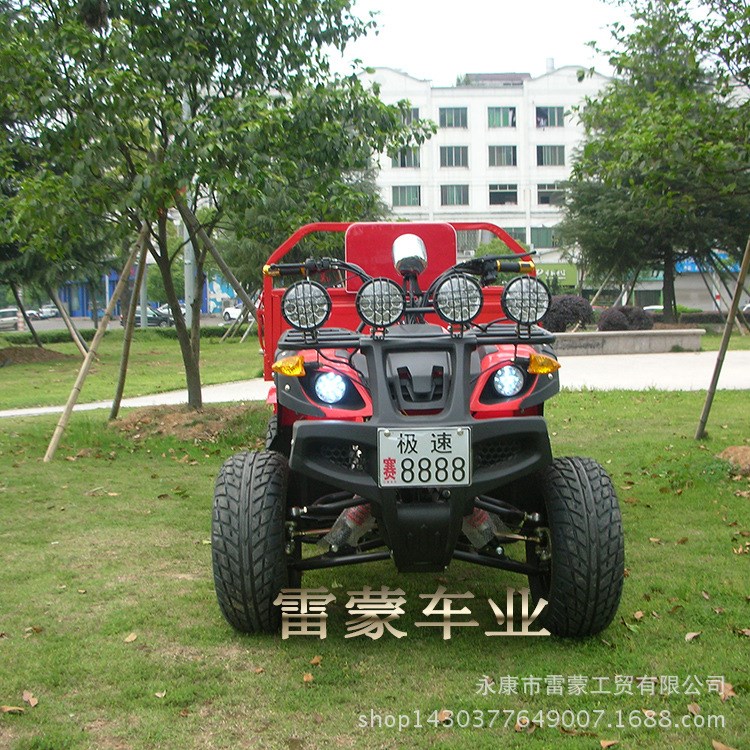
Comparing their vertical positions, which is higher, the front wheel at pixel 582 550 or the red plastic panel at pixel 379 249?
the red plastic panel at pixel 379 249

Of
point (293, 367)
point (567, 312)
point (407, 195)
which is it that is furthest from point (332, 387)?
point (407, 195)

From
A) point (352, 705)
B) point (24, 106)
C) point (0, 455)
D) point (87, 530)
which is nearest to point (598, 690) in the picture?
point (352, 705)

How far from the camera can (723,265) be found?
3622 cm

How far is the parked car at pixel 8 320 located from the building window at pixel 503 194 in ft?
99.3

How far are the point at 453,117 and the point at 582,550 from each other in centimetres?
6593

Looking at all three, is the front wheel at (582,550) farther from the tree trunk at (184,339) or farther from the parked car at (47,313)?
the parked car at (47,313)

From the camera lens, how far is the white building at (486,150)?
221 feet

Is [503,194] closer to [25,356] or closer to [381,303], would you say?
[25,356]

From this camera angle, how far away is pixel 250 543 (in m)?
4.69

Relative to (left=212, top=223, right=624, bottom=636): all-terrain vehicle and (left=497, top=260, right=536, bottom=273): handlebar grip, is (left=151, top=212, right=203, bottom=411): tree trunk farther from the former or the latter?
(left=212, top=223, right=624, bottom=636): all-terrain vehicle

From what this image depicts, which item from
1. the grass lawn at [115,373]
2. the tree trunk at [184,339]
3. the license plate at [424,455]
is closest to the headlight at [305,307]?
the license plate at [424,455]

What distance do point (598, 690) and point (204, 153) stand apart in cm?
703

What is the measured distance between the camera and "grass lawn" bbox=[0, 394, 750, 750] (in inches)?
156

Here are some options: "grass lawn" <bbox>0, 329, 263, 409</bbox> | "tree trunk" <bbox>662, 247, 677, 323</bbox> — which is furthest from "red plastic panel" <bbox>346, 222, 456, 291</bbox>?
"tree trunk" <bbox>662, 247, 677, 323</bbox>
